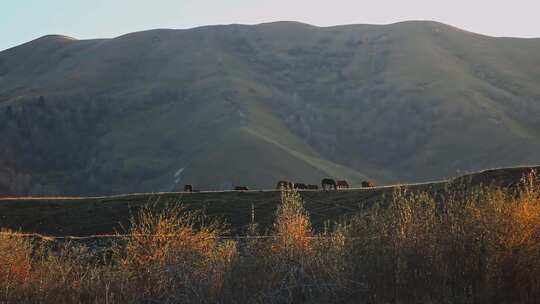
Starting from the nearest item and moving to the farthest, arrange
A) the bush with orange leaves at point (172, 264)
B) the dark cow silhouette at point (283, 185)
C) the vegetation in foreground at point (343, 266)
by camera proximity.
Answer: the vegetation in foreground at point (343, 266), the bush with orange leaves at point (172, 264), the dark cow silhouette at point (283, 185)

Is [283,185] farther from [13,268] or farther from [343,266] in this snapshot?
[13,268]

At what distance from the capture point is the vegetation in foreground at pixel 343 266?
18.0 meters

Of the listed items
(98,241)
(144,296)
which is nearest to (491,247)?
(144,296)

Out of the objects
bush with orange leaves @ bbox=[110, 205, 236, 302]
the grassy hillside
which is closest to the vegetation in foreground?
bush with orange leaves @ bbox=[110, 205, 236, 302]

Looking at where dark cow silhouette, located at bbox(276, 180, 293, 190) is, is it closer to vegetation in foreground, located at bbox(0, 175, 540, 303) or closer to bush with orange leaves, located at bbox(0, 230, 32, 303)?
vegetation in foreground, located at bbox(0, 175, 540, 303)

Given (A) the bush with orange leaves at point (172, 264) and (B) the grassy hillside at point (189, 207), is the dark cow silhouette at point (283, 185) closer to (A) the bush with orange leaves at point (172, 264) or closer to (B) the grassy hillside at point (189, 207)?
(B) the grassy hillside at point (189, 207)

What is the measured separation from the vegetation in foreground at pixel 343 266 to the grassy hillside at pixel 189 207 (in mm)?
29887

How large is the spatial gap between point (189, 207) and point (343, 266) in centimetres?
4245

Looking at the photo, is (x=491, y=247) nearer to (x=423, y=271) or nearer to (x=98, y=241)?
(x=423, y=271)

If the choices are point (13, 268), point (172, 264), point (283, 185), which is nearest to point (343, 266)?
point (172, 264)

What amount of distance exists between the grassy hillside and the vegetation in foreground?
2989 centimetres

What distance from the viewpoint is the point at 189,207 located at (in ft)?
197

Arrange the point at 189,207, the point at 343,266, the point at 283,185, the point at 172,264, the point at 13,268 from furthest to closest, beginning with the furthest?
the point at 189,207 < the point at 283,185 < the point at 13,268 < the point at 172,264 < the point at 343,266

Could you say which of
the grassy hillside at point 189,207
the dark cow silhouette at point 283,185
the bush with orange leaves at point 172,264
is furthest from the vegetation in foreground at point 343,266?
the grassy hillside at point 189,207
